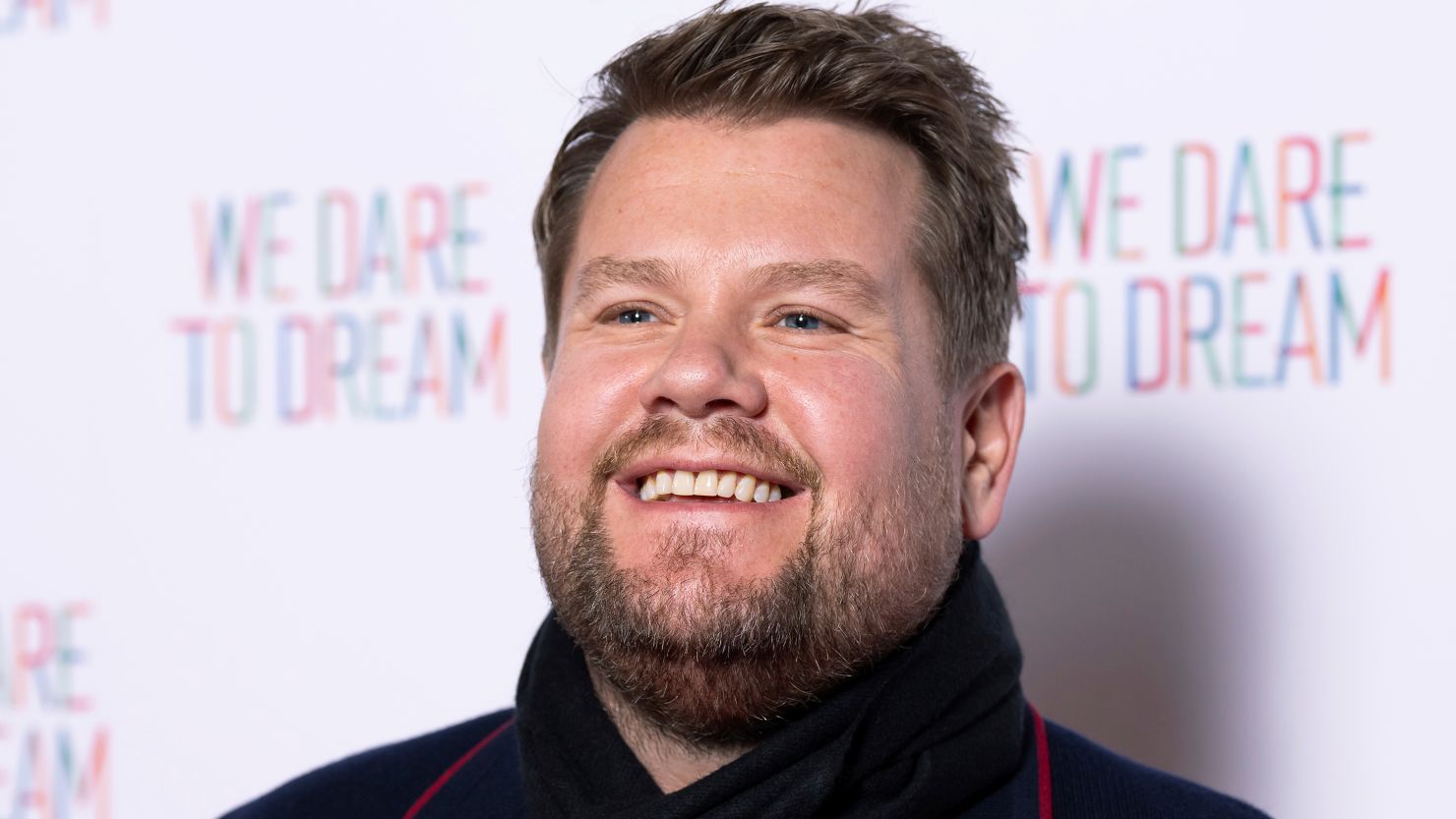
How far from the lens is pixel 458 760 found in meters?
1.61

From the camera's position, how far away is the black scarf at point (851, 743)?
50.8 inches

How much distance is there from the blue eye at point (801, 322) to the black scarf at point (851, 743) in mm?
279

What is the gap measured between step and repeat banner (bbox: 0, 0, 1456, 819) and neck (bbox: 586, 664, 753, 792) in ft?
2.39

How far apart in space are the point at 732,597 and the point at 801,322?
253mm

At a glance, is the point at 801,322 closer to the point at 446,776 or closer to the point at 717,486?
the point at 717,486

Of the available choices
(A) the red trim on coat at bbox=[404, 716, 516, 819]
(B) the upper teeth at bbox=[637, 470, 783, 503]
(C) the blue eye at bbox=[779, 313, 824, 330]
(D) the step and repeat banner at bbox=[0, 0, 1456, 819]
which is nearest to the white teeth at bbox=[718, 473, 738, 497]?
(B) the upper teeth at bbox=[637, 470, 783, 503]

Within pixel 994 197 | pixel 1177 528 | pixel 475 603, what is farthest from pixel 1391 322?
pixel 475 603

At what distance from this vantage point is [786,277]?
4.52ft

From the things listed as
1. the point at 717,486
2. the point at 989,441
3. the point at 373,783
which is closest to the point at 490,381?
the point at 373,783

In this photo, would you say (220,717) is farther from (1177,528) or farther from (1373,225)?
(1373,225)

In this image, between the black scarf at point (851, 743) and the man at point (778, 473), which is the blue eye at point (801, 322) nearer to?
the man at point (778, 473)

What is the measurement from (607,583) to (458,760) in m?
0.37

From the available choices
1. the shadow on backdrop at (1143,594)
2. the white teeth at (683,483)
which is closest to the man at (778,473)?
the white teeth at (683,483)

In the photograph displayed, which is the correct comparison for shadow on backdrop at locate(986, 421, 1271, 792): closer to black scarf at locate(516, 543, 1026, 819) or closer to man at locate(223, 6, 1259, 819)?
man at locate(223, 6, 1259, 819)
